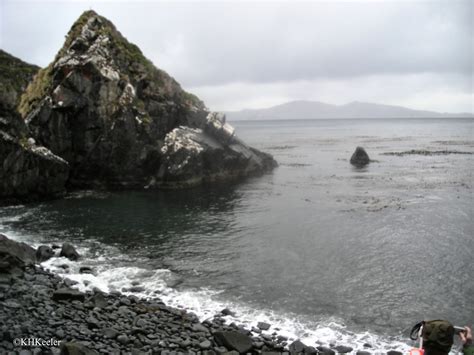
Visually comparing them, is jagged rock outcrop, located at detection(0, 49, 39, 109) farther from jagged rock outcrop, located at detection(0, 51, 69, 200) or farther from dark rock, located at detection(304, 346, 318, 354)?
dark rock, located at detection(304, 346, 318, 354)

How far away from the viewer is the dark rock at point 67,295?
72.7 feet

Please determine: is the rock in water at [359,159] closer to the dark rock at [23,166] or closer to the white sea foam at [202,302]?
the dark rock at [23,166]

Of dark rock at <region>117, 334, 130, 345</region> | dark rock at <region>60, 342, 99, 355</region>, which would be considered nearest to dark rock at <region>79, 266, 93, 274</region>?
dark rock at <region>117, 334, 130, 345</region>

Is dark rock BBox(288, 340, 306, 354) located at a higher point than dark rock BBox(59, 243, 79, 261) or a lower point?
lower

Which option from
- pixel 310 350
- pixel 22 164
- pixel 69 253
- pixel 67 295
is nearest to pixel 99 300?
pixel 67 295

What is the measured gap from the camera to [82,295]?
74.3ft

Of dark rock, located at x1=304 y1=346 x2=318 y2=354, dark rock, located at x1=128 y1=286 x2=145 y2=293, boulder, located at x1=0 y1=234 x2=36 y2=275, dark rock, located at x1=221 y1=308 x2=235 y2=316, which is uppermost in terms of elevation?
boulder, located at x1=0 y1=234 x2=36 y2=275

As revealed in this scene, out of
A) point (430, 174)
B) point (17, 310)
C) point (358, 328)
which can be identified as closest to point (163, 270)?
point (17, 310)

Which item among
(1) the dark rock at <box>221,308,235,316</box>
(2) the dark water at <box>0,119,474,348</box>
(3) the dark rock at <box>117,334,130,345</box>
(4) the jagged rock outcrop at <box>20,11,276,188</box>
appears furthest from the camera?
(4) the jagged rock outcrop at <box>20,11,276,188</box>

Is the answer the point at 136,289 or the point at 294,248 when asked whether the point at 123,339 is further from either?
the point at 294,248

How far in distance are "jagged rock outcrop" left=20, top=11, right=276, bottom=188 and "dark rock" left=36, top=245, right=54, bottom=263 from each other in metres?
27.5

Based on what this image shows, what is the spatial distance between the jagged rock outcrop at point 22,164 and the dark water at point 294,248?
10.2ft

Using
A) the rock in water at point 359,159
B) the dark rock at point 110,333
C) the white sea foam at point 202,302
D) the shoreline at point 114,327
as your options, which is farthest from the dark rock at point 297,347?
the rock in water at point 359,159

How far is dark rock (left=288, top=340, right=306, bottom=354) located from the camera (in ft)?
62.4
